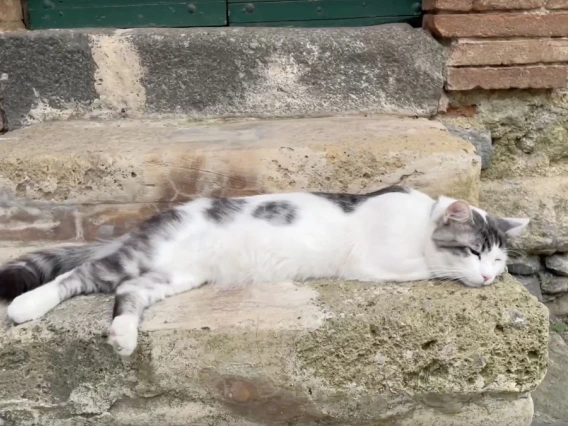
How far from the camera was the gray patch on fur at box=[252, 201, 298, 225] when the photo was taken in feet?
7.53

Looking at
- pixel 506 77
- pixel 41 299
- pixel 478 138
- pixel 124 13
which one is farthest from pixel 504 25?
pixel 41 299

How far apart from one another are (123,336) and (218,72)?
1531 mm

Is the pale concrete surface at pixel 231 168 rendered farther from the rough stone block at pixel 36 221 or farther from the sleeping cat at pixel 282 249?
the sleeping cat at pixel 282 249

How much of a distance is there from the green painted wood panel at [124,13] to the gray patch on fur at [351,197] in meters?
1.31

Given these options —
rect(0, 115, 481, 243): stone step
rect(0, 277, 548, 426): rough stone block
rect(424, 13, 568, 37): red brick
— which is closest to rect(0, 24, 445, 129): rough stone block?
rect(424, 13, 568, 37): red brick

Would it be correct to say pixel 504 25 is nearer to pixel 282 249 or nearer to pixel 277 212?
pixel 277 212

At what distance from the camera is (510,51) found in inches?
114

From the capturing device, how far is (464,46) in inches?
→ 114

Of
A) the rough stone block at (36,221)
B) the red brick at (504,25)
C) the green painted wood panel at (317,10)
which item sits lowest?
the rough stone block at (36,221)

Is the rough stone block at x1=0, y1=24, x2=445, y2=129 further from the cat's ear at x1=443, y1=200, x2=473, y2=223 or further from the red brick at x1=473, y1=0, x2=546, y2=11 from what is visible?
the cat's ear at x1=443, y1=200, x2=473, y2=223

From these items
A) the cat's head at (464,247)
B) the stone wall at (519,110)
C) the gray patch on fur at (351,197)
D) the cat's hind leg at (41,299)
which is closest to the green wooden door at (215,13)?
the stone wall at (519,110)

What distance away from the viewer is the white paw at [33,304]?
2.00 m

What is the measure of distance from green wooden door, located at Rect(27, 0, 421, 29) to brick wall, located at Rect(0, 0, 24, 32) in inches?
2.4

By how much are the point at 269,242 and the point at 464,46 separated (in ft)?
4.78
